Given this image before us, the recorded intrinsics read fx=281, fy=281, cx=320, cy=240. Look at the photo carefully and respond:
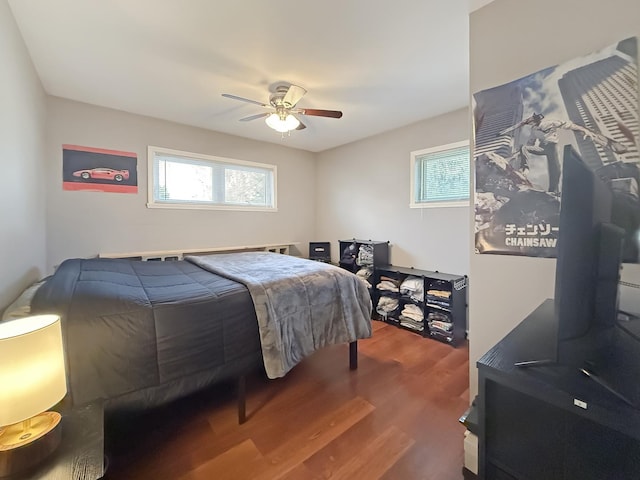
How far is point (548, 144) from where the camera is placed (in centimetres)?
135

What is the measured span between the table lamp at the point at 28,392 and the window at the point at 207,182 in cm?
277

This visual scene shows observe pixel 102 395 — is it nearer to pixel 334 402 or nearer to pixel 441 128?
pixel 334 402

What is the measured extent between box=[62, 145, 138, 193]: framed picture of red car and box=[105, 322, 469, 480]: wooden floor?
97.4 inches

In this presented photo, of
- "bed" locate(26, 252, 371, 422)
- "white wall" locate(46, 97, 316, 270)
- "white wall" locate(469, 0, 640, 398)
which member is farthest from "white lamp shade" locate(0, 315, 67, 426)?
"white wall" locate(46, 97, 316, 270)

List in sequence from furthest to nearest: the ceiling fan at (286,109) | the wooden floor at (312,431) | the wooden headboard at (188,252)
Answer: the wooden headboard at (188,252) < the ceiling fan at (286,109) < the wooden floor at (312,431)

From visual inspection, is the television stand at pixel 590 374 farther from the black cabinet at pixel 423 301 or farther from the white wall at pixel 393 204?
the white wall at pixel 393 204

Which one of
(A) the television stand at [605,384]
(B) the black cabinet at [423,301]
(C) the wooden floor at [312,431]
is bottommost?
(C) the wooden floor at [312,431]

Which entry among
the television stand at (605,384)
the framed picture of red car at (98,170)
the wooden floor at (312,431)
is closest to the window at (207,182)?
the framed picture of red car at (98,170)

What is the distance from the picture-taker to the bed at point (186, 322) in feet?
4.13

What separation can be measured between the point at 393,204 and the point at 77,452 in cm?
353

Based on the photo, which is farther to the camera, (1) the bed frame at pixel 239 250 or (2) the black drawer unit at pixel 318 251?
(2) the black drawer unit at pixel 318 251

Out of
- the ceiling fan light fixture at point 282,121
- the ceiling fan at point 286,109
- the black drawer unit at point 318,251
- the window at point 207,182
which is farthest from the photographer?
the black drawer unit at point 318,251

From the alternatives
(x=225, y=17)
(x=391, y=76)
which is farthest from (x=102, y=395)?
(x=391, y=76)

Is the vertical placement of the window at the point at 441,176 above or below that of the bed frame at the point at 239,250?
above
